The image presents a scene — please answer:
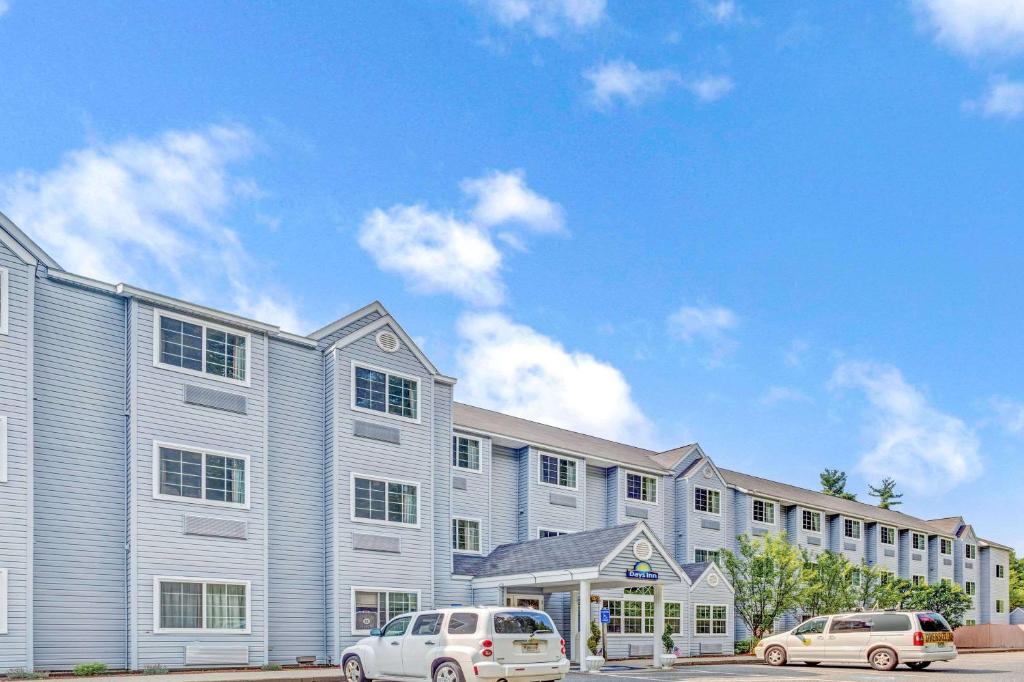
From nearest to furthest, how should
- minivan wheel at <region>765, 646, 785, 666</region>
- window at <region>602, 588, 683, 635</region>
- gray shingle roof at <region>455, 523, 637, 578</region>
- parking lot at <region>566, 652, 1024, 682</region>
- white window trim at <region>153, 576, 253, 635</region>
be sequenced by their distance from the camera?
white window trim at <region>153, 576, 253, 635</region> < parking lot at <region>566, 652, 1024, 682</region> < gray shingle roof at <region>455, 523, 637, 578</region> < minivan wheel at <region>765, 646, 785, 666</region> < window at <region>602, 588, 683, 635</region>

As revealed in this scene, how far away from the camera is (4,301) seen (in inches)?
813

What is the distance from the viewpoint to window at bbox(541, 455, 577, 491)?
3503cm

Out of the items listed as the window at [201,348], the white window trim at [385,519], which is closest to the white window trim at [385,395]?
the white window trim at [385,519]

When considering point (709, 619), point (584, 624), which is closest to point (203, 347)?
point (584, 624)

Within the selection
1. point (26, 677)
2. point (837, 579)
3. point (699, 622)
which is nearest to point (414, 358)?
point (26, 677)

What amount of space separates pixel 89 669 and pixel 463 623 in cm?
892

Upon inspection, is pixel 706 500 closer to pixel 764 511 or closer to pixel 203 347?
pixel 764 511

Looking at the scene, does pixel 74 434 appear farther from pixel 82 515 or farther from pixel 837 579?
pixel 837 579

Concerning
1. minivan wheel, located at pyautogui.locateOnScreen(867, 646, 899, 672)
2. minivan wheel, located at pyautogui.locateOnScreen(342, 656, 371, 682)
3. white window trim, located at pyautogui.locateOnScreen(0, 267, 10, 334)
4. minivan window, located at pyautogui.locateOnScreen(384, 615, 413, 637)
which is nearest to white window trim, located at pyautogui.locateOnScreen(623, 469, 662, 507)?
minivan wheel, located at pyautogui.locateOnScreen(867, 646, 899, 672)

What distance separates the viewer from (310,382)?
26875 millimetres

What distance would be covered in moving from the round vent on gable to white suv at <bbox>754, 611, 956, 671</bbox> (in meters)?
15.2

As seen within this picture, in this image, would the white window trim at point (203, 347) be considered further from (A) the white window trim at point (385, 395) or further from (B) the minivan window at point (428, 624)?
→ (B) the minivan window at point (428, 624)

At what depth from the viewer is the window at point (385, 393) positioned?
27547 millimetres

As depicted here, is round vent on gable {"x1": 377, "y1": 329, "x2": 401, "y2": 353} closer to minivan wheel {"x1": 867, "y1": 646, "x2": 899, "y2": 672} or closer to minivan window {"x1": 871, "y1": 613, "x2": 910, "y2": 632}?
minivan window {"x1": 871, "y1": 613, "x2": 910, "y2": 632}
